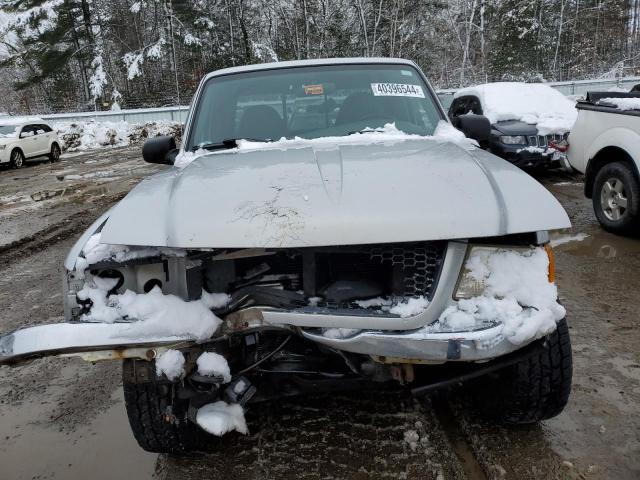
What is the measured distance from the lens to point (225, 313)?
2014 mm

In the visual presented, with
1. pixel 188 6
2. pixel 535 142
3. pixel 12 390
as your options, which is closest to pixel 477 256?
pixel 12 390

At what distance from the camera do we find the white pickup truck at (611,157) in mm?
5320

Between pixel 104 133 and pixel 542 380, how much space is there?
74.4 ft

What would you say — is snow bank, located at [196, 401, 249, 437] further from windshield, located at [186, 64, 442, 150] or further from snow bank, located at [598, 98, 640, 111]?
snow bank, located at [598, 98, 640, 111]

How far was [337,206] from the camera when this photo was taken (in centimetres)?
190

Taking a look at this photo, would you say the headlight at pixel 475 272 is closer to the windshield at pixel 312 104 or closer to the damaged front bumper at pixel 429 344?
the damaged front bumper at pixel 429 344

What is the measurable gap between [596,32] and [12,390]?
4297 cm

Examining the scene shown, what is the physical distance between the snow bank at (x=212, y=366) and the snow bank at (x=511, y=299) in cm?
84

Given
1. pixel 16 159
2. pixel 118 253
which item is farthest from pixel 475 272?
pixel 16 159

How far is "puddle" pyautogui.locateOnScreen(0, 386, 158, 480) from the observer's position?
2.36m

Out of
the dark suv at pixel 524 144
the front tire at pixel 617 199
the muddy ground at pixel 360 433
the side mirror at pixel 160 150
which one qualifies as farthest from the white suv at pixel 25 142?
the front tire at pixel 617 199

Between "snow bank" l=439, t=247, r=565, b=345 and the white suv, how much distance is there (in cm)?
1660

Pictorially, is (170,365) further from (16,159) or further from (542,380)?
(16,159)

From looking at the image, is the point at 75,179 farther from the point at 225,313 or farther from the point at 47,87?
the point at 47,87
